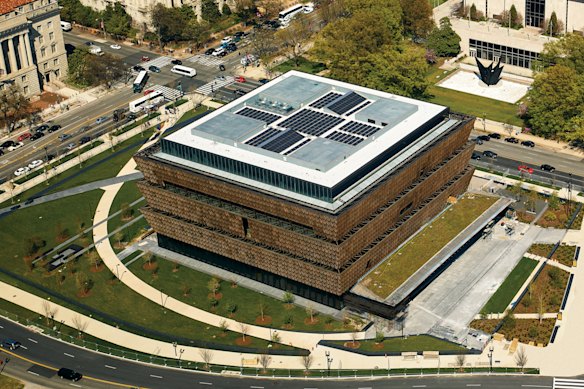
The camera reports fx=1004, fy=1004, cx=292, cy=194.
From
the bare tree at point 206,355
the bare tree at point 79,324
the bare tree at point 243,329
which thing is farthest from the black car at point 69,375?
the bare tree at point 243,329

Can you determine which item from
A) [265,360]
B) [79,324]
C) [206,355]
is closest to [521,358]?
[265,360]

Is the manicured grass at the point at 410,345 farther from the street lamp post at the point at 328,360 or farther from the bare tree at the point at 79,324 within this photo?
the bare tree at the point at 79,324

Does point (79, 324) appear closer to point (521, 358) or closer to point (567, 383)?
point (521, 358)

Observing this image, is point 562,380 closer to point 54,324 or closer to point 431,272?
point 431,272

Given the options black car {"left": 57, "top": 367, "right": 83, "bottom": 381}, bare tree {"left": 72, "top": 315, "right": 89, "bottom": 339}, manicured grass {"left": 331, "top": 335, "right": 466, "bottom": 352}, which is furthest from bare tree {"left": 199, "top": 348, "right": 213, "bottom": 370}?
bare tree {"left": 72, "top": 315, "right": 89, "bottom": 339}

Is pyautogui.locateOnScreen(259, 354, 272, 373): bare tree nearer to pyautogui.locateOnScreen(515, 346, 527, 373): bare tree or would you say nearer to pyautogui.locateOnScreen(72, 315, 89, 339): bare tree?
pyautogui.locateOnScreen(72, 315, 89, 339): bare tree

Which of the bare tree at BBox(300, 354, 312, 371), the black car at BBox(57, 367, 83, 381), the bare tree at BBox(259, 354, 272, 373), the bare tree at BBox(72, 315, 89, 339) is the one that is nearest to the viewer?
the bare tree at BBox(300, 354, 312, 371)
